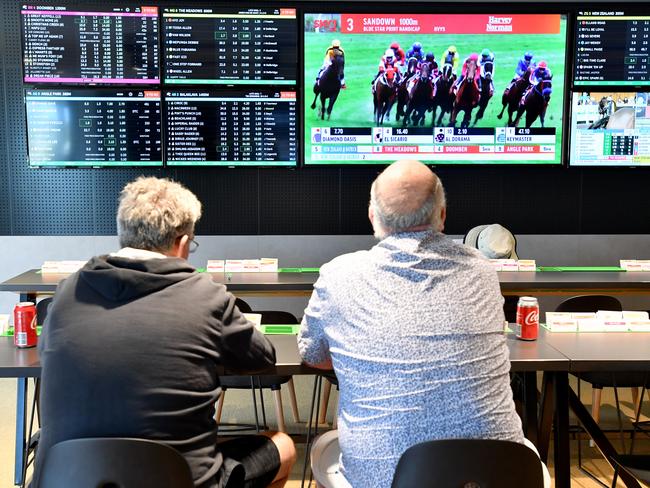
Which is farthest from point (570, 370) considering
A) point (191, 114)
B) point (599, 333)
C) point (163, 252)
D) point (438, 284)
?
point (191, 114)

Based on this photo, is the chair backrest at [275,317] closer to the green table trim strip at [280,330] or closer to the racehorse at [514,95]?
the green table trim strip at [280,330]

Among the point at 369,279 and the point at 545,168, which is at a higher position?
the point at 545,168

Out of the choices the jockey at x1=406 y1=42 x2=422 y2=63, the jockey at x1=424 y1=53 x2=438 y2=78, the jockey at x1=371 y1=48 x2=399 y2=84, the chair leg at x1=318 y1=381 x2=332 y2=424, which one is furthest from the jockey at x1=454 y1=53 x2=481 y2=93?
the chair leg at x1=318 y1=381 x2=332 y2=424

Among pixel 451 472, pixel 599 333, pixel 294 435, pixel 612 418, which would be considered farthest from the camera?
pixel 612 418

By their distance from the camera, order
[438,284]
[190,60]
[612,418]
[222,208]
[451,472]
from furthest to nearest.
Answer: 1. [222,208]
2. [190,60]
3. [612,418]
4. [438,284]
5. [451,472]

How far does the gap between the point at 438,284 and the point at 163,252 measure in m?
0.73

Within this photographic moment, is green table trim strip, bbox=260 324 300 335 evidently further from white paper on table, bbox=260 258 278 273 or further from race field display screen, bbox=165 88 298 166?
race field display screen, bbox=165 88 298 166

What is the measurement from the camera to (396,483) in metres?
1.31

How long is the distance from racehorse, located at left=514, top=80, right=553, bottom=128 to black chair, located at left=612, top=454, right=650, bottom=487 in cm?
322

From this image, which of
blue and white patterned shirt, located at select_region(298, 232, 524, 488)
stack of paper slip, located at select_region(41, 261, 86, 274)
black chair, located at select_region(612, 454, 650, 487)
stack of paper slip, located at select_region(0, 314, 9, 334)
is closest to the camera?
blue and white patterned shirt, located at select_region(298, 232, 524, 488)

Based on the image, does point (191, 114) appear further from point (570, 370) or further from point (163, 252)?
point (570, 370)

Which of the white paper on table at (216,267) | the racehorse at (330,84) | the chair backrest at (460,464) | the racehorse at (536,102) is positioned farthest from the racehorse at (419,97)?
the chair backrest at (460,464)

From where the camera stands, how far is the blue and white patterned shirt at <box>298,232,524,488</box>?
1376 millimetres

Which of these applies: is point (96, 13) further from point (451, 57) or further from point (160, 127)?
point (451, 57)
